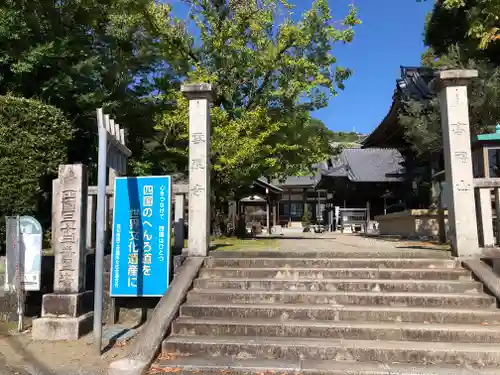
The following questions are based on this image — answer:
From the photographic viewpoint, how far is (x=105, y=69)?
43.0 feet

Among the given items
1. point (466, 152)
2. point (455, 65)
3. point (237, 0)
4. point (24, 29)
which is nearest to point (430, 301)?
point (466, 152)

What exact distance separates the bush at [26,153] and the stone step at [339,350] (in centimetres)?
484

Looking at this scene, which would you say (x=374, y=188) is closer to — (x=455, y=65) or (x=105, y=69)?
(x=455, y=65)

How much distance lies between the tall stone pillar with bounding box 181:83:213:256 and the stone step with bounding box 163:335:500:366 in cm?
203

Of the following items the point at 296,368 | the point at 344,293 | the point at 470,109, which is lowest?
the point at 296,368

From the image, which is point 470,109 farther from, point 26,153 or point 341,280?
point 26,153

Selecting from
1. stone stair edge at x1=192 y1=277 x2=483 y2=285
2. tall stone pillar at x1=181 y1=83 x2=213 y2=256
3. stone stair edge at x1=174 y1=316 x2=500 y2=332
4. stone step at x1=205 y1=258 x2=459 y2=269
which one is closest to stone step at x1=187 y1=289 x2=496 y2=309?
stone stair edge at x1=192 y1=277 x2=483 y2=285

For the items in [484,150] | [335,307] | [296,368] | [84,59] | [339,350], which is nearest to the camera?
[296,368]

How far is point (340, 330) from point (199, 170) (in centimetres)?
343

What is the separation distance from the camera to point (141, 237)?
5984 millimetres

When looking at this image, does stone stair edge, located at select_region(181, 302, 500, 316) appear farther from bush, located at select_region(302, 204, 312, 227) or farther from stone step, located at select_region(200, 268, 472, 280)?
bush, located at select_region(302, 204, 312, 227)

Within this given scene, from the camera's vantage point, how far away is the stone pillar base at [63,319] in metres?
5.49

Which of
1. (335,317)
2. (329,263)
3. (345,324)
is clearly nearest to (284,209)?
(329,263)

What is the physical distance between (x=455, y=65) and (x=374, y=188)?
1289cm
